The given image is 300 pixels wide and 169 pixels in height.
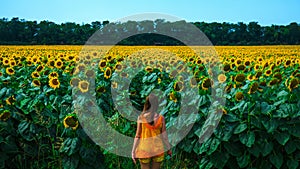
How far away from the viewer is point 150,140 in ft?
→ 13.0

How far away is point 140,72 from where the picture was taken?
7.73 metres

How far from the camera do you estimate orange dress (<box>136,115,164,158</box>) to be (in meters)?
3.94

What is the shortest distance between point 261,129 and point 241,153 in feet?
1.01

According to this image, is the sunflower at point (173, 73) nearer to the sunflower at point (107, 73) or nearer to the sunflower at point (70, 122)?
the sunflower at point (107, 73)

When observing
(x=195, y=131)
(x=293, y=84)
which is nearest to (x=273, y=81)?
(x=293, y=84)

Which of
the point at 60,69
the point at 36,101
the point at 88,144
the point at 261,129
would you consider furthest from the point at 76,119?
the point at 60,69

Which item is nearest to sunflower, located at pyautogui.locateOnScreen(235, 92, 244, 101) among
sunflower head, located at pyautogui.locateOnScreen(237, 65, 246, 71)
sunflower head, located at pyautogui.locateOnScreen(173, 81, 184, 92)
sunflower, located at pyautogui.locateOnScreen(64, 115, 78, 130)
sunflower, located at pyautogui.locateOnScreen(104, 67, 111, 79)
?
sunflower head, located at pyautogui.locateOnScreen(173, 81, 184, 92)

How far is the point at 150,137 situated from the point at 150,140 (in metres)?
0.03

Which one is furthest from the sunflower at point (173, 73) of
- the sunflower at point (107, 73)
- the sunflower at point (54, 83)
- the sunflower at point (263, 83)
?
the sunflower at point (263, 83)

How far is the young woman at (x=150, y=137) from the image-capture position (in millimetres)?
3926

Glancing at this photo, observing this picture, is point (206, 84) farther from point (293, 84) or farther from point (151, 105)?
point (151, 105)

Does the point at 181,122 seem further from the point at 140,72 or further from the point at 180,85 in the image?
the point at 140,72

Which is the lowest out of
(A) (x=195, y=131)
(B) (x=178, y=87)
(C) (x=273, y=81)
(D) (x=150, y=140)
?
(A) (x=195, y=131)

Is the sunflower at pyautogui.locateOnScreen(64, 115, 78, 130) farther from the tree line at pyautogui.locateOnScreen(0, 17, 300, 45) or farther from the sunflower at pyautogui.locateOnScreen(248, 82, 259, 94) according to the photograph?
the tree line at pyautogui.locateOnScreen(0, 17, 300, 45)
